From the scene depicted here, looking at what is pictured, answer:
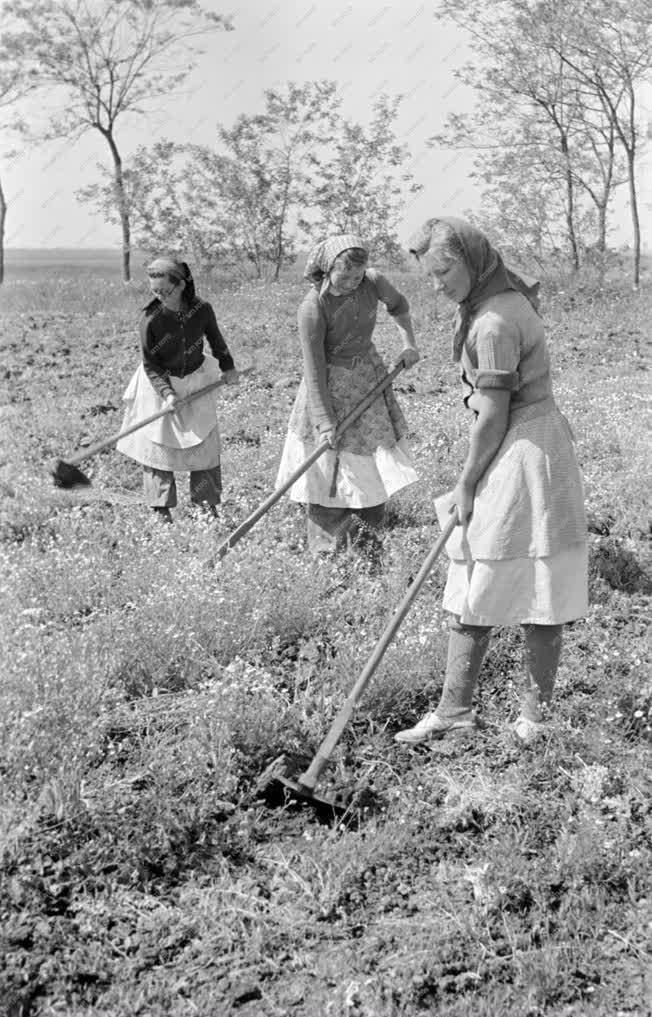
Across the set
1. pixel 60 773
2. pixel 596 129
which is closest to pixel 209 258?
pixel 596 129

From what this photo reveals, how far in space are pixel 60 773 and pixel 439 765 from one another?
4.12ft

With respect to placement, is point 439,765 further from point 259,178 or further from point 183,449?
point 259,178

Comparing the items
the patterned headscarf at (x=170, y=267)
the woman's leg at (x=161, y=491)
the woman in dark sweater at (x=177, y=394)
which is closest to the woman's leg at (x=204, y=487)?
the woman in dark sweater at (x=177, y=394)

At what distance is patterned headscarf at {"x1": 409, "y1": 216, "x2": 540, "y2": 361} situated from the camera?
3.25 m

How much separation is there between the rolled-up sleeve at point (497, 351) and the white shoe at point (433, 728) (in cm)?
119

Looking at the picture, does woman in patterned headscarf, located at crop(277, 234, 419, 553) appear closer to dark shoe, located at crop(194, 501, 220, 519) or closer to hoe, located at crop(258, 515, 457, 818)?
dark shoe, located at crop(194, 501, 220, 519)

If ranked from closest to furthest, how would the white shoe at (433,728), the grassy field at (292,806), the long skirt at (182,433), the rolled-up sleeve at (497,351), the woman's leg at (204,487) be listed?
the grassy field at (292,806) → the rolled-up sleeve at (497,351) → the white shoe at (433,728) → the long skirt at (182,433) → the woman's leg at (204,487)

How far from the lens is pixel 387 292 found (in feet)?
17.3

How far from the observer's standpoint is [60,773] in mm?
3135

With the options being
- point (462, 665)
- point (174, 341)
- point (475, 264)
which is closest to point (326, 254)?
point (174, 341)

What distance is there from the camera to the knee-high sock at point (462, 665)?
3586 mm

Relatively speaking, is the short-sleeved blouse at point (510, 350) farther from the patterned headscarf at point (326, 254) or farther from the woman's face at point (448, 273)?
the patterned headscarf at point (326, 254)

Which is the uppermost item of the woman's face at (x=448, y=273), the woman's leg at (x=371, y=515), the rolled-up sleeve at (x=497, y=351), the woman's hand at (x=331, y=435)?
the woman's face at (x=448, y=273)

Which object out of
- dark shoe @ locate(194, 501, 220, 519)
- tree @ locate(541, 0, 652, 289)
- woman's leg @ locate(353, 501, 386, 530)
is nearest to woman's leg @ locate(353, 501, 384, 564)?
woman's leg @ locate(353, 501, 386, 530)
